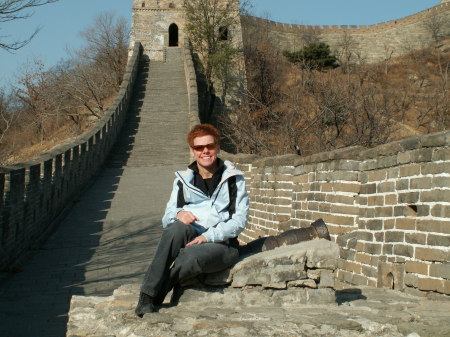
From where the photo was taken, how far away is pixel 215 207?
5.26 meters

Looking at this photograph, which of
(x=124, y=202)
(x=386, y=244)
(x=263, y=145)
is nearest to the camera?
(x=386, y=244)

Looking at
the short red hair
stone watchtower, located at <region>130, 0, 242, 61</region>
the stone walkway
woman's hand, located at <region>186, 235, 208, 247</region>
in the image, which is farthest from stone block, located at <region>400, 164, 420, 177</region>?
stone watchtower, located at <region>130, 0, 242, 61</region>

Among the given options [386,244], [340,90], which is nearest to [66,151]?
[340,90]

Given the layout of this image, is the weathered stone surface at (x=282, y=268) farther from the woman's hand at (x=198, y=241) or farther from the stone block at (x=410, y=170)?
the stone block at (x=410, y=170)

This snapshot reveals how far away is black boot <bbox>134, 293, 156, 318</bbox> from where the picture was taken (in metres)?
4.80

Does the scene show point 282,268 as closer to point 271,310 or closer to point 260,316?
point 271,310

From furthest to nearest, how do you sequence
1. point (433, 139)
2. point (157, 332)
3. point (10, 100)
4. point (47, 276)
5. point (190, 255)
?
point (10, 100), point (47, 276), point (433, 139), point (190, 255), point (157, 332)

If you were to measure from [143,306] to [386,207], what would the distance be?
324cm

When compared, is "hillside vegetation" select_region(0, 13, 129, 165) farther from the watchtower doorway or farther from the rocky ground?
the rocky ground

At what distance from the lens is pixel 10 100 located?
135 feet

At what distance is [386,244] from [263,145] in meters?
12.9

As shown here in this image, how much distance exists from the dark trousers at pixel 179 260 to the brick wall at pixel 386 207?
6.83ft

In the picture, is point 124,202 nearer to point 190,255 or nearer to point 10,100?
point 190,255

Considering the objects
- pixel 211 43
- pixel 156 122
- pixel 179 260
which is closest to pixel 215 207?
pixel 179 260
